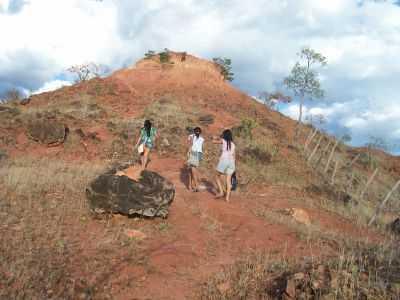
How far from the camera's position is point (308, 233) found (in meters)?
6.66

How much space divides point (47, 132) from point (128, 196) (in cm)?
834

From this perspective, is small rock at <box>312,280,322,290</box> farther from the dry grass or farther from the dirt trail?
the dry grass

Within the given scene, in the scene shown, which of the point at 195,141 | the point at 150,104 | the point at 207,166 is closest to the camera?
the point at 195,141

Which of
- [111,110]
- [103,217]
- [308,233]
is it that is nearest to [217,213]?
[308,233]

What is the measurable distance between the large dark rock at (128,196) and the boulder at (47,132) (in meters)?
7.71

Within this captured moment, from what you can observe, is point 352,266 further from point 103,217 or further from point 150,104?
point 150,104

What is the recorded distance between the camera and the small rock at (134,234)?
578 centimetres

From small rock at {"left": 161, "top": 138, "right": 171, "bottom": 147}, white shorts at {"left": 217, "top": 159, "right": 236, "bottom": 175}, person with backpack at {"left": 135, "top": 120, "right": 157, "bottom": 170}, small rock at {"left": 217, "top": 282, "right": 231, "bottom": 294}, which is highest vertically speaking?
small rock at {"left": 161, "top": 138, "right": 171, "bottom": 147}

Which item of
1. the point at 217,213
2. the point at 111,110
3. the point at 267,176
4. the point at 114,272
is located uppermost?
the point at 111,110

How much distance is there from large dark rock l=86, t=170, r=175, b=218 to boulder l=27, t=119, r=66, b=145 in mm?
7706

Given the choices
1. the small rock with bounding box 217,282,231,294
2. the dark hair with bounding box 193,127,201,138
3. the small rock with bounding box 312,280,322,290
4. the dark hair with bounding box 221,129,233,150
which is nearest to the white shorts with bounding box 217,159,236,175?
the dark hair with bounding box 221,129,233,150

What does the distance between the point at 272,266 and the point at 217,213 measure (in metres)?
2.75

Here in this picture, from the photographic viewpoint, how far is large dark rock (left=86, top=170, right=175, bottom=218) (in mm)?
6375

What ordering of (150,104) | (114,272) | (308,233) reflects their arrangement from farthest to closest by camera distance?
(150,104)
(308,233)
(114,272)
